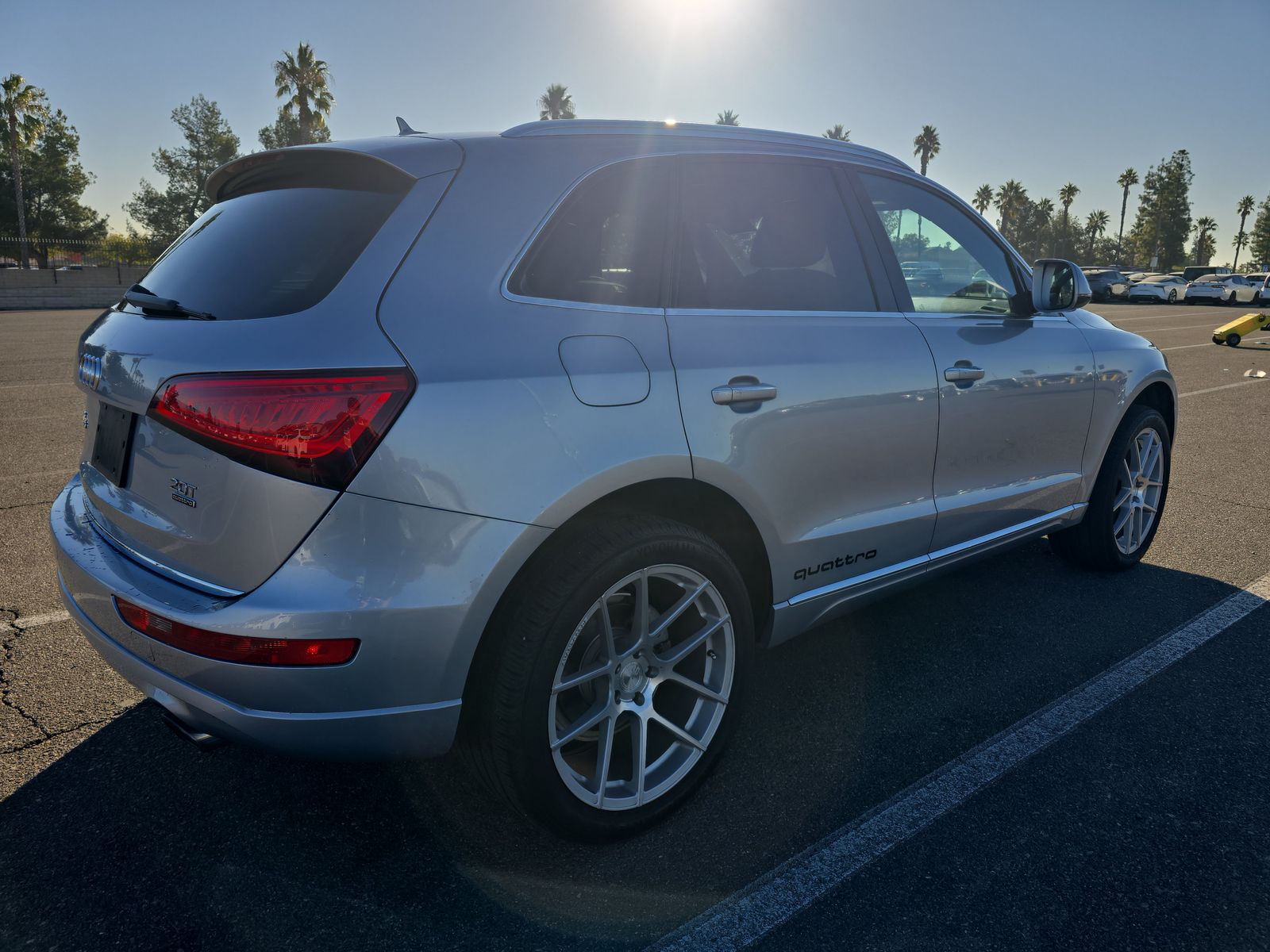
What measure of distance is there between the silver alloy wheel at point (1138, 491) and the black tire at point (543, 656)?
2.99m

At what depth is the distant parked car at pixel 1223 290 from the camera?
3888cm

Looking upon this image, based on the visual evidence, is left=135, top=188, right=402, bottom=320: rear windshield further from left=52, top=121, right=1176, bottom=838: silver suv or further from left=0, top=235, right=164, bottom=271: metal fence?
left=0, top=235, right=164, bottom=271: metal fence

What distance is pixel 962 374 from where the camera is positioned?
3.16 metres

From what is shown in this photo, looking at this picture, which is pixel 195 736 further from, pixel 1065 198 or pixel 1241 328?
pixel 1065 198

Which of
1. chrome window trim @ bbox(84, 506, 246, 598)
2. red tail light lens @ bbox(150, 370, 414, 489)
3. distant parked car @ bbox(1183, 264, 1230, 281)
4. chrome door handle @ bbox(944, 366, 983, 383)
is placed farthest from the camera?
distant parked car @ bbox(1183, 264, 1230, 281)

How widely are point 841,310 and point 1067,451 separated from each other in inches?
62.2

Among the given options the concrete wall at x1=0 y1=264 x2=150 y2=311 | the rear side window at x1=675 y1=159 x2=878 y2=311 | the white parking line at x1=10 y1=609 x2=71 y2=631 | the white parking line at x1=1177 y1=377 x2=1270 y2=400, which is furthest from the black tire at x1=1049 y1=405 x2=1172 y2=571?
the concrete wall at x1=0 y1=264 x2=150 y2=311

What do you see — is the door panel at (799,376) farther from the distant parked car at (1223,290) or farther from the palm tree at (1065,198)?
the palm tree at (1065,198)

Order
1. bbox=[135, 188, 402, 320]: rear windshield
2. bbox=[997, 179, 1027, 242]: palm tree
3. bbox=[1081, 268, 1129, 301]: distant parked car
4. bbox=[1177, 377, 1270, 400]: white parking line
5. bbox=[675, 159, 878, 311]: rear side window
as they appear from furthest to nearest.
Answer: bbox=[997, 179, 1027, 242]: palm tree → bbox=[1081, 268, 1129, 301]: distant parked car → bbox=[1177, 377, 1270, 400]: white parking line → bbox=[675, 159, 878, 311]: rear side window → bbox=[135, 188, 402, 320]: rear windshield

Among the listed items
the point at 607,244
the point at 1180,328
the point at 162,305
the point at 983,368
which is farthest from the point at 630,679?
the point at 1180,328

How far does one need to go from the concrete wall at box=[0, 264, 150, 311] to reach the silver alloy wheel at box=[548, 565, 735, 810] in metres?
34.6

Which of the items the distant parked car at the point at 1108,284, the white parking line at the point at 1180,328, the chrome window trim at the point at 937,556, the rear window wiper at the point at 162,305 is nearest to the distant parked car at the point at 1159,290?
the distant parked car at the point at 1108,284

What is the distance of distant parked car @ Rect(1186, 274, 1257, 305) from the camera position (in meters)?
A: 38.9

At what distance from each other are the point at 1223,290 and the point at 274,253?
1806 inches
